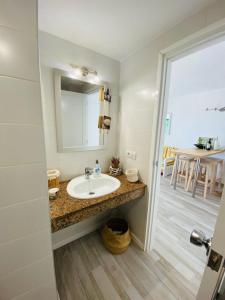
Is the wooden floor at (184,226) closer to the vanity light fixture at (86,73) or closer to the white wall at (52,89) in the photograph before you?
the white wall at (52,89)

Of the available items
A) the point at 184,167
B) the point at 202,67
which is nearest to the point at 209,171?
the point at 184,167

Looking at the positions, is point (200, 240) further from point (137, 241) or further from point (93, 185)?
point (137, 241)

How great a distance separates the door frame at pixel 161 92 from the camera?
94 cm

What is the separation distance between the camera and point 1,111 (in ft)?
1.83

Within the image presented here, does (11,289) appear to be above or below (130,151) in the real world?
below

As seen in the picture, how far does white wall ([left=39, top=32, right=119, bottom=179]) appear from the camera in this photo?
4.09 ft

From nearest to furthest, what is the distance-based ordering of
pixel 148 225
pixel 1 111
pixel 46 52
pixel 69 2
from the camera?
pixel 1 111, pixel 69 2, pixel 46 52, pixel 148 225

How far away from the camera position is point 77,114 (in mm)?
1506

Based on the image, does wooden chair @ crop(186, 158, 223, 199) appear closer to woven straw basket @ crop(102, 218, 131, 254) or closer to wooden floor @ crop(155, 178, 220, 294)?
wooden floor @ crop(155, 178, 220, 294)

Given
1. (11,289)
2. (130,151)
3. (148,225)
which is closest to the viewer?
(11,289)

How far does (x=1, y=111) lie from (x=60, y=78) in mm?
928

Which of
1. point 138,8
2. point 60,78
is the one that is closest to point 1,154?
point 60,78

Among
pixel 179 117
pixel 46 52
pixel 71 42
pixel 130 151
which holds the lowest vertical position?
pixel 130 151

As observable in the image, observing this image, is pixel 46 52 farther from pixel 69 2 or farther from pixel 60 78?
pixel 69 2
